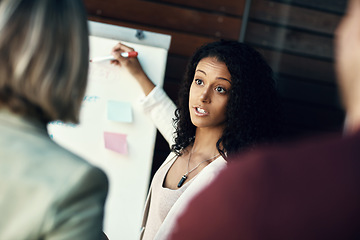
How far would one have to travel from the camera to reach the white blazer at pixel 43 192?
0.72 metres

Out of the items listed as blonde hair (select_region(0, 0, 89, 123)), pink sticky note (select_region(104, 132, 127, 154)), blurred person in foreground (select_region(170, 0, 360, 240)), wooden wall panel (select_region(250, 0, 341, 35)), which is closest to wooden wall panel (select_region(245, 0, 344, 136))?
wooden wall panel (select_region(250, 0, 341, 35))

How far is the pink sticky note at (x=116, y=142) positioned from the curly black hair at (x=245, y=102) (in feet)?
0.94

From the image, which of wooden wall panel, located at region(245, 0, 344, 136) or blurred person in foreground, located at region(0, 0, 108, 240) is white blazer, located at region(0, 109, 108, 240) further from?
wooden wall panel, located at region(245, 0, 344, 136)

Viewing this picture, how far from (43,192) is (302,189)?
0.45 m

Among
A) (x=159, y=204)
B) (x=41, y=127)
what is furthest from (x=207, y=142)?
(x=41, y=127)

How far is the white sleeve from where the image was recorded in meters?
2.11

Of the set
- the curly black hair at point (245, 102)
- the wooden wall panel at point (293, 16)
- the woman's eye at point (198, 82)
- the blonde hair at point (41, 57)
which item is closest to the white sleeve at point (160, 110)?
the curly black hair at point (245, 102)

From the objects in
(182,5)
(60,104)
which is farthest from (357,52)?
(182,5)

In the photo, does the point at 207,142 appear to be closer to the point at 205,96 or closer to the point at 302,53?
the point at 205,96

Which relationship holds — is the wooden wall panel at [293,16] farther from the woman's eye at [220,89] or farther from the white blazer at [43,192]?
the white blazer at [43,192]

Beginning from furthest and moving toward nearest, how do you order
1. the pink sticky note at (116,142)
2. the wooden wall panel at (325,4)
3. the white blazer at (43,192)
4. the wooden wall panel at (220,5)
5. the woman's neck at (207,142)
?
the wooden wall panel at (325,4)
the wooden wall panel at (220,5)
the pink sticky note at (116,142)
the woman's neck at (207,142)
the white blazer at (43,192)

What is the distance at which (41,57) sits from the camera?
756mm

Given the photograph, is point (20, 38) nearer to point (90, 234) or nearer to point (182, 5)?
point (90, 234)

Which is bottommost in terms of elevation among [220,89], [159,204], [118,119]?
[159,204]
